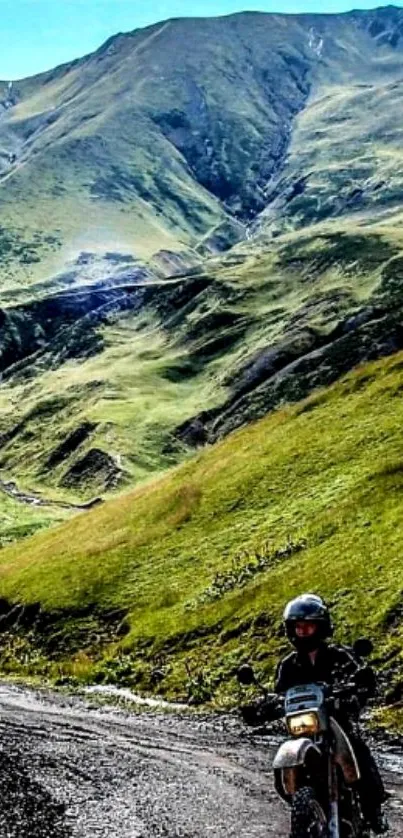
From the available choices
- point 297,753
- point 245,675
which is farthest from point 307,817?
→ point 245,675

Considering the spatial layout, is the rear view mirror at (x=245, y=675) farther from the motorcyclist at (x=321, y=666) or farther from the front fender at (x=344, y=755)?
the front fender at (x=344, y=755)

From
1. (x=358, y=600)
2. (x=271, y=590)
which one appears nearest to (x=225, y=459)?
(x=271, y=590)

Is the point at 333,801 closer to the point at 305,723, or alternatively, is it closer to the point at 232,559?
the point at 305,723

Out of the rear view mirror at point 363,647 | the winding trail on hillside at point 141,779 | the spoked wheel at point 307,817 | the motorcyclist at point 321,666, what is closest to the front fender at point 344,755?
the motorcyclist at point 321,666

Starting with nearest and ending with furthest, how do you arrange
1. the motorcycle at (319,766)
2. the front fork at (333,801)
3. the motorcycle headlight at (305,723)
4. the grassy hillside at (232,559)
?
the motorcycle at (319,766)
the front fork at (333,801)
the motorcycle headlight at (305,723)
the grassy hillside at (232,559)

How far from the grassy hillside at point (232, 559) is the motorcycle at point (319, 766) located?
21.7 meters

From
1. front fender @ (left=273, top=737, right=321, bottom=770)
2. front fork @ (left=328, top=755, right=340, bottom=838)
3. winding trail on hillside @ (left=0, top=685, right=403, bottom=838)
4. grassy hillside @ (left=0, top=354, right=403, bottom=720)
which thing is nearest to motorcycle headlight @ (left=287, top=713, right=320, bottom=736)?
front fender @ (left=273, top=737, right=321, bottom=770)

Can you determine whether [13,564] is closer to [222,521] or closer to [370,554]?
[222,521]

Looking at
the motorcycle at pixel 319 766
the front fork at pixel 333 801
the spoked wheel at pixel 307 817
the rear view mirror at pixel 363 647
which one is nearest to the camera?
the spoked wheel at pixel 307 817

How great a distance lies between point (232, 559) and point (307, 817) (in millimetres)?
45207

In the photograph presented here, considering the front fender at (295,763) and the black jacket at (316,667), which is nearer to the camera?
the front fender at (295,763)

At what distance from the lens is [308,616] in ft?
51.3

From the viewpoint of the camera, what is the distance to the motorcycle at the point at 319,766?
1415 centimetres

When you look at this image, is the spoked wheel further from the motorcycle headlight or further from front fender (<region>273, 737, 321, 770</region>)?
the motorcycle headlight
